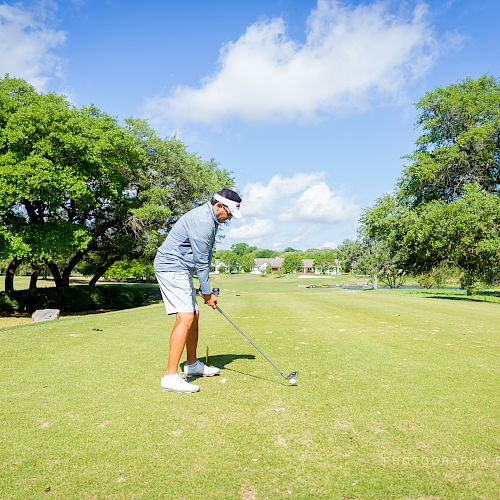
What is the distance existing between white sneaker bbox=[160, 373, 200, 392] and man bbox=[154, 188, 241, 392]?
19 cm

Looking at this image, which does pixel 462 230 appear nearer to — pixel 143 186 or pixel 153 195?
pixel 153 195

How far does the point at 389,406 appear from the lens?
14.9 feet

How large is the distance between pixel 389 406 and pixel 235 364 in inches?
111

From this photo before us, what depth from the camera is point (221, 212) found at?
5715 mm

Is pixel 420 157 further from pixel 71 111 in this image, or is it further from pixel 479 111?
pixel 71 111

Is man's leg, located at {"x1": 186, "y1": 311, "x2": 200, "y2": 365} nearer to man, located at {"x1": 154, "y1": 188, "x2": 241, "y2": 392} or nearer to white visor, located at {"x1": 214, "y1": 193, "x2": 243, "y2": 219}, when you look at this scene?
man, located at {"x1": 154, "y1": 188, "x2": 241, "y2": 392}

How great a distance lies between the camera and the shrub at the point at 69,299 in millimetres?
21719

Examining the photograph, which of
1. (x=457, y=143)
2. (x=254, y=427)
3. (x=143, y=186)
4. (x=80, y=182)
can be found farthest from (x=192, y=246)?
(x=457, y=143)

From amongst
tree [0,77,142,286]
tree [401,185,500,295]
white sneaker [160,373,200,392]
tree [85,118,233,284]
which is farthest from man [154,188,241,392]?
tree [401,185,500,295]

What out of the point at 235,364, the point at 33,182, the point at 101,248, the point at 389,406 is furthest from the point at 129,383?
the point at 101,248

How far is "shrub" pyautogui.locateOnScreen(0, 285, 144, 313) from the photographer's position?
21719 mm

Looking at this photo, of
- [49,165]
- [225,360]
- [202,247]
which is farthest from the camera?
[49,165]

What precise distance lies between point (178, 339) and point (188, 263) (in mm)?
1081

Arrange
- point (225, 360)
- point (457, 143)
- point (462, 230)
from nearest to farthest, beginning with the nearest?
1. point (225, 360)
2. point (462, 230)
3. point (457, 143)
